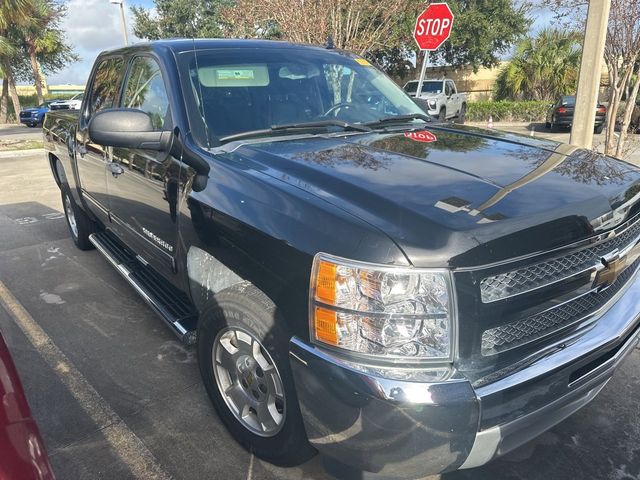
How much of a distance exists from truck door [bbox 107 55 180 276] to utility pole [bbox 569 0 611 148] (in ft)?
A: 14.3

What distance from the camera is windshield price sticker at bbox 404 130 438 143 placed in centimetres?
274

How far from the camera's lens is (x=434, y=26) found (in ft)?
22.4

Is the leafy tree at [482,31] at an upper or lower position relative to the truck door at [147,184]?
upper

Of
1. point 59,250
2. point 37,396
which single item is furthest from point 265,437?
Result: point 59,250

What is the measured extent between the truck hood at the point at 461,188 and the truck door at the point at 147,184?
23.7 inches

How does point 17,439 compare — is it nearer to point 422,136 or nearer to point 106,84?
point 422,136

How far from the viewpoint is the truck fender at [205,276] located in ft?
8.13

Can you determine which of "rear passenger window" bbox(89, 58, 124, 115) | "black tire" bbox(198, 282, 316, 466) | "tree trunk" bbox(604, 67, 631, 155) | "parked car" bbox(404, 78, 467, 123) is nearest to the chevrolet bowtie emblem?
"black tire" bbox(198, 282, 316, 466)

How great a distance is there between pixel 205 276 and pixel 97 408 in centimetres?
103

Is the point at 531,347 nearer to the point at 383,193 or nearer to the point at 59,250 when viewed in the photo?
the point at 383,193

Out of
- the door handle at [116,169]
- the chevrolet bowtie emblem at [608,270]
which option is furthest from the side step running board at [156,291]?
the chevrolet bowtie emblem at [608,270]

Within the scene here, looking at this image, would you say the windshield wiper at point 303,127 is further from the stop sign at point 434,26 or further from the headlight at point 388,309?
the stop sign at point 434,26

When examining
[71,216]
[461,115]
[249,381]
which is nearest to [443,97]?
[461,115]

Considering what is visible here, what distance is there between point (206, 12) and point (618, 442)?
38590 millimetres
